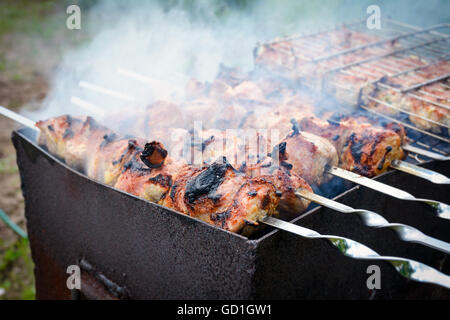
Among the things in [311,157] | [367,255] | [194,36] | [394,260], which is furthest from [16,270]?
[394,260]

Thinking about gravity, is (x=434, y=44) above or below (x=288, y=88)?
above

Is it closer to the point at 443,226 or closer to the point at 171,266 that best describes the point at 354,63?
the point at 443,226

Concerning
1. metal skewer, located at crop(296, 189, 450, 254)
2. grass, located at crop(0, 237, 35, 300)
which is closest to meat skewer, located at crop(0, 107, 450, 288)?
metal skewer, located at crop(296, 189, 450, 254)

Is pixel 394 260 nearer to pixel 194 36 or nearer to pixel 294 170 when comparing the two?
pixel 294 170

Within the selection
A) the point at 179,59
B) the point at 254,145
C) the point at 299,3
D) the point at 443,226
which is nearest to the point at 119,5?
the point at 179,59

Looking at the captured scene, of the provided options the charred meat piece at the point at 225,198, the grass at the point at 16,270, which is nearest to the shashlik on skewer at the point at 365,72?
the charred meat piece at the point at 225,198

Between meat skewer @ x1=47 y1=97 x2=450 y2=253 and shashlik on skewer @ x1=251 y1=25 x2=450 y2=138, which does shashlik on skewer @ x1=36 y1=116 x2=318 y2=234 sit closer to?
meat skewer @ x1=47 y1=97 x2=450 y2=253

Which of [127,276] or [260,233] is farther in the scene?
[127,276]
